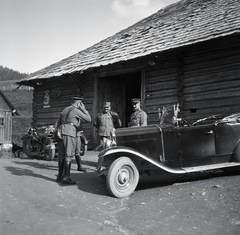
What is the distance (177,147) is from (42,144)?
6.20 metres

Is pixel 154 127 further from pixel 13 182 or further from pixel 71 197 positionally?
pixel 13 182

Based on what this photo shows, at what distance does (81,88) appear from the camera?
41.5ft

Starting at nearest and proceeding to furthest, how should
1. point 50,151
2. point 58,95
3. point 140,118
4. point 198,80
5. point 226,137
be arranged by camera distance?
1. point 226,137
2. point 140,118
3. point 198,80
4. point 50,151
5. point 58,95

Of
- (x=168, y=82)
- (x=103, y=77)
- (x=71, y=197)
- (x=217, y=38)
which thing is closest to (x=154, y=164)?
(x=71, y=197)

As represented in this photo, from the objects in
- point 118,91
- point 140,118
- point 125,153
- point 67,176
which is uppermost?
point 118,91

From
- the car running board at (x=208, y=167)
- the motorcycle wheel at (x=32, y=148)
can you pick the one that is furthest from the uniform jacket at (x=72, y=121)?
the motorcycle wheel at (x=32, y=148)

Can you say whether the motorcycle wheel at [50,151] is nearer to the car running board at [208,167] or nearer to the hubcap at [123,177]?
the hubcap at [123,177]

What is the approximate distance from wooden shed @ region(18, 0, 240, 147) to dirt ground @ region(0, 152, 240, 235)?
352cm

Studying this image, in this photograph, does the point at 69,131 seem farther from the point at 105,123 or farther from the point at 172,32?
the point at 172,32

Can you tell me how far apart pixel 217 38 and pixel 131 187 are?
16.5 feet

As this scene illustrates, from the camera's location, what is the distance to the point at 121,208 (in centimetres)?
444

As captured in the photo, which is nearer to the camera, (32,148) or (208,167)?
(208,167)

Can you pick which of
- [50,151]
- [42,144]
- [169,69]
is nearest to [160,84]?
[169,69]

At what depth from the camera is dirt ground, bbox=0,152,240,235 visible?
139 inches
